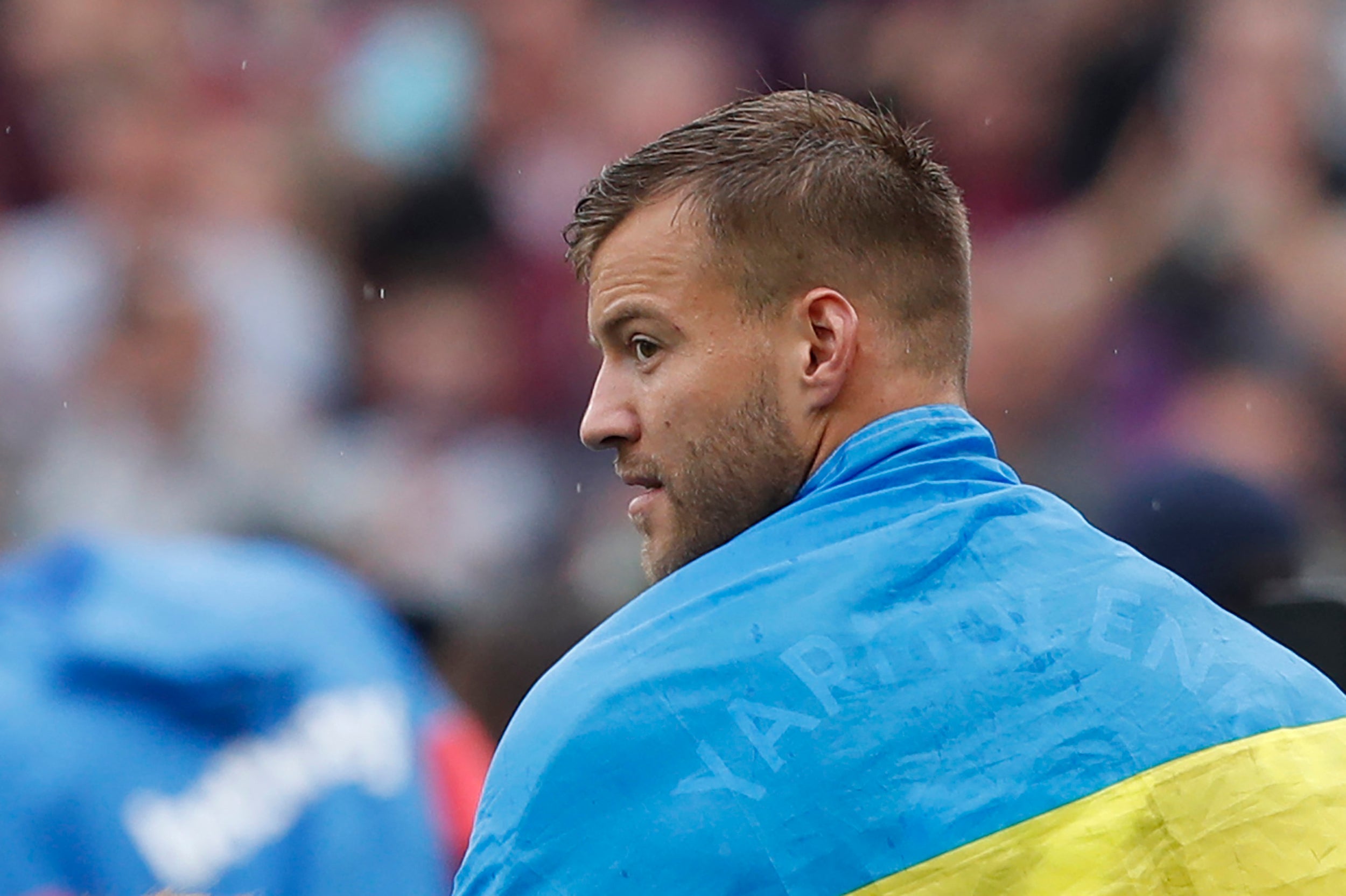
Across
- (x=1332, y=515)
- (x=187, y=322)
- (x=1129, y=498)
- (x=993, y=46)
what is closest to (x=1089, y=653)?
(x=1129, y=498)

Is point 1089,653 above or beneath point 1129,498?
beneath

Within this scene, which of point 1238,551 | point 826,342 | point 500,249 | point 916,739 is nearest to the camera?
point 916,739

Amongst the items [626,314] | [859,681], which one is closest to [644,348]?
[626,314]

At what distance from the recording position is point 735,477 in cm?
189

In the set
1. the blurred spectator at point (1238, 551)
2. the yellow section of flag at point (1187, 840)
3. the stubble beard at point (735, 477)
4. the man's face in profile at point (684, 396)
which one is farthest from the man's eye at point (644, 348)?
the blurred spectator at point (1238, 551)

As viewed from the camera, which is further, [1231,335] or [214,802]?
[1231,335]

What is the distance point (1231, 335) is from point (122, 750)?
4.77 metres

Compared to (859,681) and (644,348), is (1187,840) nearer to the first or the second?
(859,681)

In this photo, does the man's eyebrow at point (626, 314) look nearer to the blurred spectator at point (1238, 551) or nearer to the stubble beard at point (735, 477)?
the stubble beard at point (735, 477)

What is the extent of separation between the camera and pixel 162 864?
2146 mm

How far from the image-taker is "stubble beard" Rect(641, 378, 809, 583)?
1.88 metres

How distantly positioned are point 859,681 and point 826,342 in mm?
412

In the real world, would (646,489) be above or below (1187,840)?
above

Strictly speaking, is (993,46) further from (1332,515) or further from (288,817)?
(288,817)
